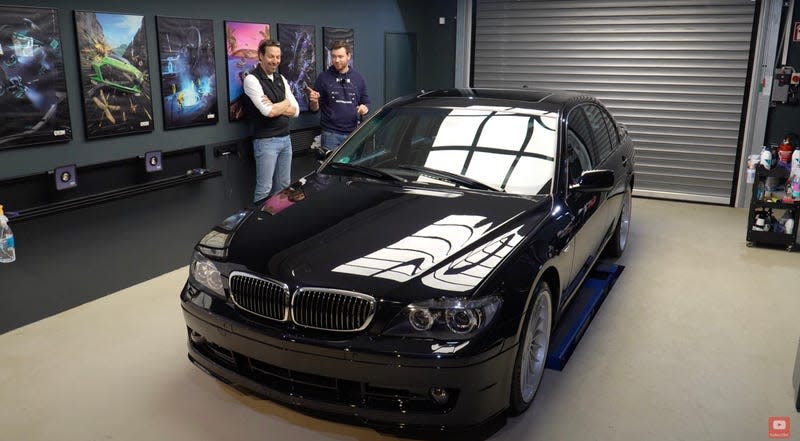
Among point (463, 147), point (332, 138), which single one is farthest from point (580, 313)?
point (332, 138)

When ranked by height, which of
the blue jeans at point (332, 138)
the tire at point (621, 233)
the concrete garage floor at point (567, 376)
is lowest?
the concrete garage floor at point (567, 376)

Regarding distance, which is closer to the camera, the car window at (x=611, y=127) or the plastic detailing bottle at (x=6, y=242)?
the plastic detailing bottle at (x=6, y=242)

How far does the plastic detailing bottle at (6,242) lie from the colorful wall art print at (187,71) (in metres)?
1.43

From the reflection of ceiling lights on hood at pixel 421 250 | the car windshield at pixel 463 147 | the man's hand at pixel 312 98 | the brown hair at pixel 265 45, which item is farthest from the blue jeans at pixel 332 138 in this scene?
the reflection of ceiling lights on hood at pixel 421 250

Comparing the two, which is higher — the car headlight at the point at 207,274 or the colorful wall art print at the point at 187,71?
the colorful wall art print at the point at 187,71

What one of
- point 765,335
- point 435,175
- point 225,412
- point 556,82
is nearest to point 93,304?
point 225,412

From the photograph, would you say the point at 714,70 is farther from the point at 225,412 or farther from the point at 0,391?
the point at 0,391

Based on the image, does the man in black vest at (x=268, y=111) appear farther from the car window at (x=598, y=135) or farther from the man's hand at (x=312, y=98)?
the car window at (x=598, y=135)

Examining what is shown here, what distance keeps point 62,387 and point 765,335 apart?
12.8 feet

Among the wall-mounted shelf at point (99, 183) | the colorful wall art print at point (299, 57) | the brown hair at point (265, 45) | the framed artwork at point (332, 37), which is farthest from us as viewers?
the framed artwork at point (332, 37)

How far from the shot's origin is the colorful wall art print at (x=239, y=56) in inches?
204

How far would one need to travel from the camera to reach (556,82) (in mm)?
7859

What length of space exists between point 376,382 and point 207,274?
0.97 m

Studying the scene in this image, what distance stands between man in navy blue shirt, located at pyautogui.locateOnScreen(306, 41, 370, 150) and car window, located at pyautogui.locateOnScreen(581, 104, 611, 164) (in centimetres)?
242
